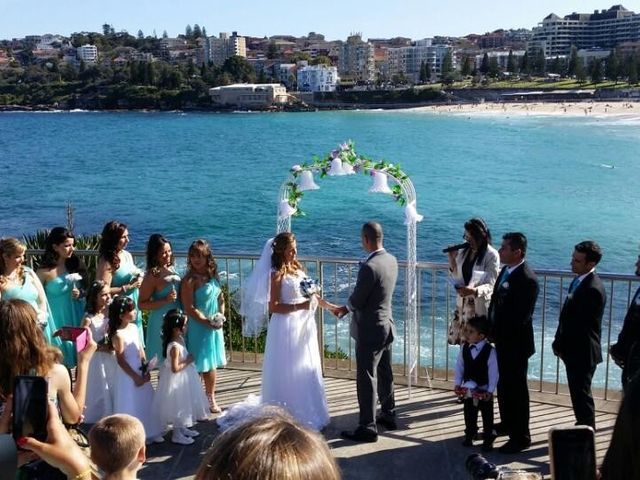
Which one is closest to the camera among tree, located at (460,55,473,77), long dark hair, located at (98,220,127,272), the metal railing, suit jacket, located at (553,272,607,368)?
suit jacket, located at (553,272,607,368)

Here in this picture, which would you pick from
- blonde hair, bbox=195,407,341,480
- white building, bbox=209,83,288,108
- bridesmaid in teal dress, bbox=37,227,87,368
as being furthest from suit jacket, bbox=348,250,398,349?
white building, bbox=209,83,288,108

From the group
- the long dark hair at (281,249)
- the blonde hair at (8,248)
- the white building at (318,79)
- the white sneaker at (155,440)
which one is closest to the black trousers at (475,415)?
the long dark hair at (281,249)

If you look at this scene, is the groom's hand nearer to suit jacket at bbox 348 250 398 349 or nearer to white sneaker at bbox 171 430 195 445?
suit jacket at bbox 348 250 398 349

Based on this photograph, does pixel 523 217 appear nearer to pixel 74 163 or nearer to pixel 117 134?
pixel 74 163

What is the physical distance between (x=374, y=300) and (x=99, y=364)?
250cm

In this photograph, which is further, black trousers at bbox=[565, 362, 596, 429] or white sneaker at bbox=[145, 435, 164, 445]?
white sneaker at bbox=[145, 435, 164, 445]

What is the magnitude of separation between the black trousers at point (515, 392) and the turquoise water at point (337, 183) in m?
3.20

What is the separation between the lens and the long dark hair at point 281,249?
6.11 m

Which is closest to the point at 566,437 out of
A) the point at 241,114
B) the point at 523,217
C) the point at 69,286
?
the point at 69,286

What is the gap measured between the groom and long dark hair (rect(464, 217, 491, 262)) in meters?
0.83

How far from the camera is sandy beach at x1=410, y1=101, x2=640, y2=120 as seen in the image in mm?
117375

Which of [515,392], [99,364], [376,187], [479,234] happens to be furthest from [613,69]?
[99,364]

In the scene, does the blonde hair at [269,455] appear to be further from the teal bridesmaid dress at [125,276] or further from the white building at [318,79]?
the white building at [318,79]

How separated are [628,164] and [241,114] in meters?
99.7
